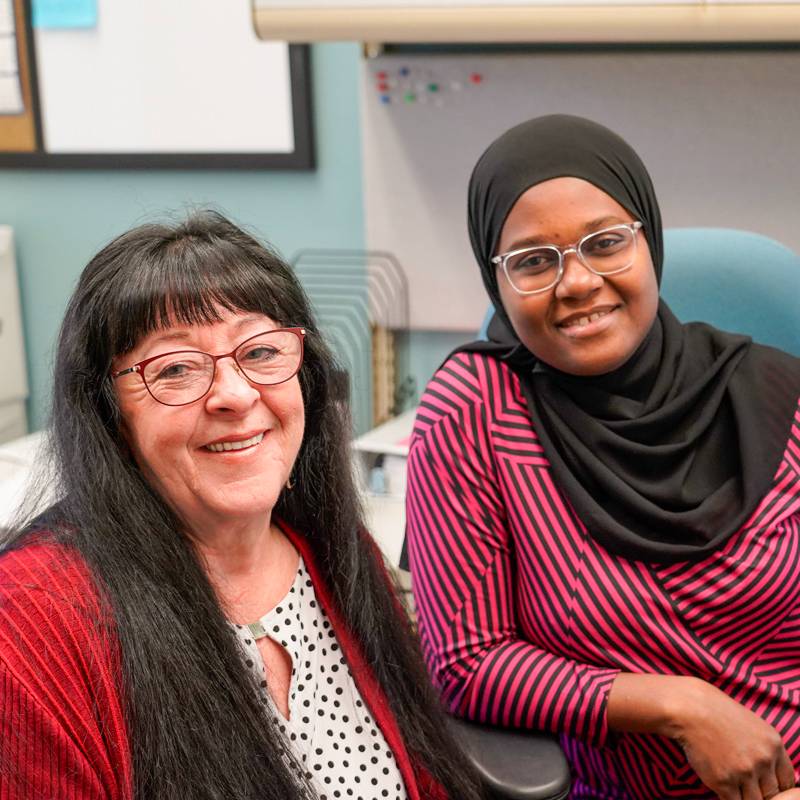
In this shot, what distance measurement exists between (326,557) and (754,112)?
143cm

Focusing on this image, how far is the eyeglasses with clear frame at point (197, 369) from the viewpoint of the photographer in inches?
39.3

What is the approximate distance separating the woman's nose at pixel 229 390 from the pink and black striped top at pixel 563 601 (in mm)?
380

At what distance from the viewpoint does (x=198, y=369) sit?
1013 mm

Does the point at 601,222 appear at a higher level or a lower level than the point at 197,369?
higher

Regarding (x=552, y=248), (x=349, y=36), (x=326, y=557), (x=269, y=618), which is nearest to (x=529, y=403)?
(x=552, y=248)

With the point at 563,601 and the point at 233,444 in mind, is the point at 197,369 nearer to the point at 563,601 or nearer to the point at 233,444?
the point at 233,444

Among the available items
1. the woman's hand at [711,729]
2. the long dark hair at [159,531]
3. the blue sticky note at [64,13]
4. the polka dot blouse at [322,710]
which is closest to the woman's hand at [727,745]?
the woman's hand at [711,729]

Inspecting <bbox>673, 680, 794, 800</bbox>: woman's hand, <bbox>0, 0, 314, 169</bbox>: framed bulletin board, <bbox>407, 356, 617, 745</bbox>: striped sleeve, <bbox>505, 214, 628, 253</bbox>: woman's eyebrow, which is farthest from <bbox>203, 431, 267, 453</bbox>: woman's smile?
<bbox>0, 0, 314, 169</bbox>: framed bulletin board

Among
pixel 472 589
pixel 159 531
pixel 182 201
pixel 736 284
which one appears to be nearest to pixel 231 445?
pixel 159 531

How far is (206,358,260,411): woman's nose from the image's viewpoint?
1006 mm

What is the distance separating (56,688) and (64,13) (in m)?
2.17

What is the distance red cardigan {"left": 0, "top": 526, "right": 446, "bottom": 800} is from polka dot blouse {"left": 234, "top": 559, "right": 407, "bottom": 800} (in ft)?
0.59

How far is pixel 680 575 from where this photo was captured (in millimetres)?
1319

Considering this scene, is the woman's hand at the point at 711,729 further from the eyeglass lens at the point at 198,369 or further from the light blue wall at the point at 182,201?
the light blue wall at the point at 182,201
